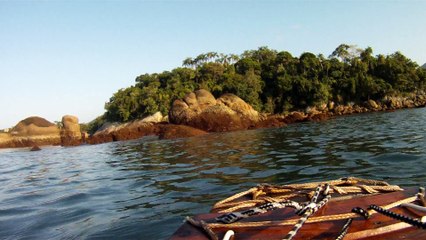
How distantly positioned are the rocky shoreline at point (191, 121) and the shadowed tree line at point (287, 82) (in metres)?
1.75

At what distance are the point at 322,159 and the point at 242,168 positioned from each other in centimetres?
228

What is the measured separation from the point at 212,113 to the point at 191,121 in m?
2.24

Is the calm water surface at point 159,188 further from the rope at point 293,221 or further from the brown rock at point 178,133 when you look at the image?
the brown rock at point 178,133

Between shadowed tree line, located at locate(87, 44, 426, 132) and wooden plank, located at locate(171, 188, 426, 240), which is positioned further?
shadowed tree line, located at locate(87, 44, 426, 132)

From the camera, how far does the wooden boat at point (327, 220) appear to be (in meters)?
2.46

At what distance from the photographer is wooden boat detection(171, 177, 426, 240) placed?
97.0 inches

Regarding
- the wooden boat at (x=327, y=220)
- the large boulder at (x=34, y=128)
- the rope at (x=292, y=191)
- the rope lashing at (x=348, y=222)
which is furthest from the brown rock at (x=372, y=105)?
the rope lashing at (x=348, y=222)

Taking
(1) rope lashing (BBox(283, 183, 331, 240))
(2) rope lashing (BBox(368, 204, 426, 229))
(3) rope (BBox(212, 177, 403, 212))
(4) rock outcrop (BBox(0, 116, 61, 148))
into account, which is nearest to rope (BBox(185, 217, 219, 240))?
(3) rope (BBox(212, 177, 403, 212))

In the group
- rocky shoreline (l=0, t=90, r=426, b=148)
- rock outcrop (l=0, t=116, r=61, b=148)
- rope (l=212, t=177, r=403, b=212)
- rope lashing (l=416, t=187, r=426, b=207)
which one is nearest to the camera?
rope lashing (l=416, t=187, r=426, b=207)

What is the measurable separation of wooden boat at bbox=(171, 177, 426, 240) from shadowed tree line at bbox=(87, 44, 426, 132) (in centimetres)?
4046

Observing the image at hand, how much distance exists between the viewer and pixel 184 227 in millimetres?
3102

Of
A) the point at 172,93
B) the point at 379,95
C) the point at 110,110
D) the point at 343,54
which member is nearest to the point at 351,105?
the point at 379,95

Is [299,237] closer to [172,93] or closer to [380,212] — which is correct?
[380,212]

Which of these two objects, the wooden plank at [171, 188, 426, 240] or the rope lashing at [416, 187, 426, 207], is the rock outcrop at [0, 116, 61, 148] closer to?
the wooden plank at [171, 188, 426, 240]
